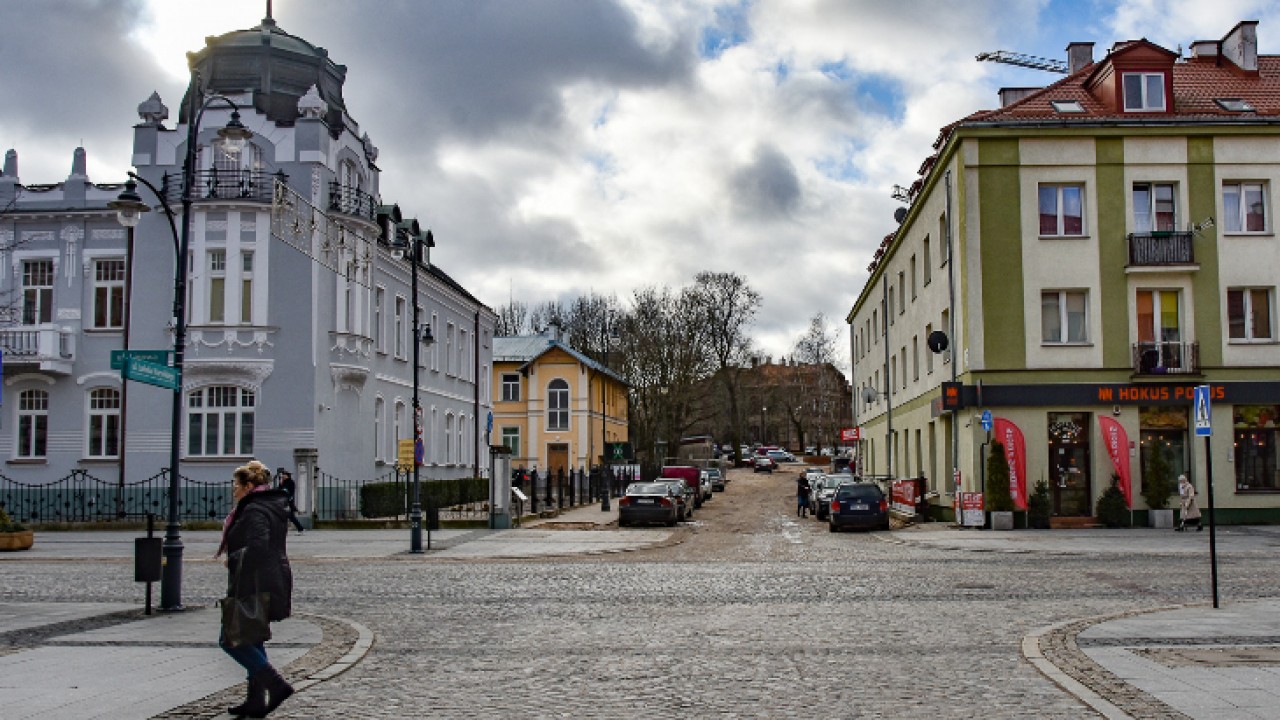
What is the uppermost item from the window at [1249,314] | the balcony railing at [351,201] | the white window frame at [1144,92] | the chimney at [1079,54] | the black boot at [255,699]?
the chimney at [1079,54]

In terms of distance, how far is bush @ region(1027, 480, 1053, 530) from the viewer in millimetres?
30625

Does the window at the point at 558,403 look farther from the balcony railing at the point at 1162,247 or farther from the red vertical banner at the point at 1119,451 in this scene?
the balcony railing at the point at 1162,247

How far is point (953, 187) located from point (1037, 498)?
29.9 ft

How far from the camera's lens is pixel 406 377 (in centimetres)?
4322

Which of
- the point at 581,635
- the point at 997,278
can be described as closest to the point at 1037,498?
the point at 997,278

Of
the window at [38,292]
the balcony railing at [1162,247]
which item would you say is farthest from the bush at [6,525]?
the balcony railing at [1162,247]

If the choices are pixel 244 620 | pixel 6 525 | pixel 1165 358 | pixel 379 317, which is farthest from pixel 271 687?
pixel 379 317

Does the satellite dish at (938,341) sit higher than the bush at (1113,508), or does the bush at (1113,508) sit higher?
the satellite dish at (938,341)

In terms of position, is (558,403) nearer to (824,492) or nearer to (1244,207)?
(824,492)

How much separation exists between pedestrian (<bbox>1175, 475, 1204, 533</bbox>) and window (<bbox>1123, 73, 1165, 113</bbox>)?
1081cm

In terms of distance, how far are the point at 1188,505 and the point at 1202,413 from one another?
16.5 m

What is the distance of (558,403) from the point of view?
70312mm

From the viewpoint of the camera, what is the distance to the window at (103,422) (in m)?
35.9

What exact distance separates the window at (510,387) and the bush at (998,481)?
44.6 meters
